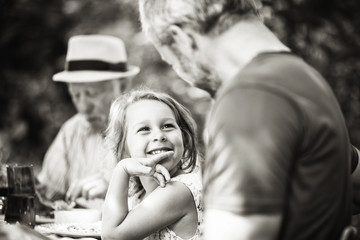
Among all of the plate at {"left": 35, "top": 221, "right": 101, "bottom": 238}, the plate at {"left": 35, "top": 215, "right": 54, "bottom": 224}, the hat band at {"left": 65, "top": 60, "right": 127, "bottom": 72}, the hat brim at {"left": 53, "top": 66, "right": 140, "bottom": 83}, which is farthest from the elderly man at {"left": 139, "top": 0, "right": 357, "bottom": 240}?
the hat band at {"left": 65, "top": 60, "right": 127, "bottom": 72}

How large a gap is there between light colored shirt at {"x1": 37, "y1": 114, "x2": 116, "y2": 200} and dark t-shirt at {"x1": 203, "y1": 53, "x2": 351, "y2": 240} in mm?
2873

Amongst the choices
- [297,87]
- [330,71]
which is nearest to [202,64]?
[297,87]

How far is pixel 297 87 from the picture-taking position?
1237mm

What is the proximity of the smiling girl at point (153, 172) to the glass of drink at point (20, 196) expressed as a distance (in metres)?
0.34

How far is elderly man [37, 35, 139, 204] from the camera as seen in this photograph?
421 cm

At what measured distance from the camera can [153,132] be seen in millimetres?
2111

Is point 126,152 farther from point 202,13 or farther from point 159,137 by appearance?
point 202,13

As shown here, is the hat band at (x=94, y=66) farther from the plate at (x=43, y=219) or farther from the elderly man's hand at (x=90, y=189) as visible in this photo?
the plate at (x=43, y=219)

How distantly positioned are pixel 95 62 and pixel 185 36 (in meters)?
3.22

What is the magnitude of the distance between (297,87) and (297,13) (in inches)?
162

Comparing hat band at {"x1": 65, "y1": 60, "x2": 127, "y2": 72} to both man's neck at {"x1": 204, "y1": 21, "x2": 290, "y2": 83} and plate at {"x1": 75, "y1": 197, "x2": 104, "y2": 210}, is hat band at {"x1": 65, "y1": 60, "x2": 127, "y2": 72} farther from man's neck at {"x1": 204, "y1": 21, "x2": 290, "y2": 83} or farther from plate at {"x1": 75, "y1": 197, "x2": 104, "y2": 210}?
man's neck at {"x1": 204, "y1": 21, "x2": 290, "y2": 83}

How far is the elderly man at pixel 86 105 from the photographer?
13.8ft

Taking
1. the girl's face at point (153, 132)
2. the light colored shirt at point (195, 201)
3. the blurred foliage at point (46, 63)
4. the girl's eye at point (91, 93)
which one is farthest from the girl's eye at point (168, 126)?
the blurred foliage at point (46, 63)

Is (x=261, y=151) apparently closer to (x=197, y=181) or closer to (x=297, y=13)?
(x=197, y=181)
